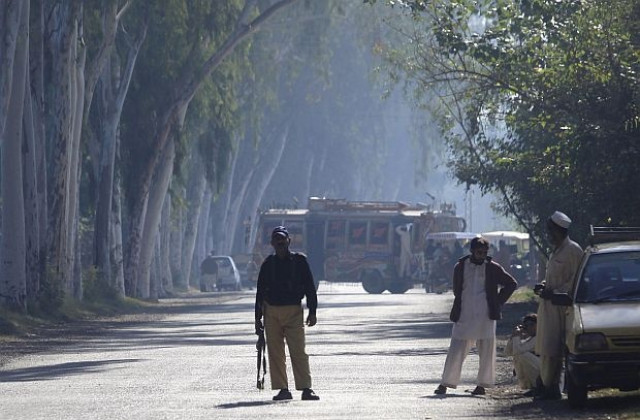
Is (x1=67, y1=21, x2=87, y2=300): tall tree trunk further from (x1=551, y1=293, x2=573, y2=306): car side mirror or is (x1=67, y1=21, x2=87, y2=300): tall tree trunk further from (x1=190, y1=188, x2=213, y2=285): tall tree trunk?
(x1=190, y1=188, x2=213, y2=285): tall tree trunk

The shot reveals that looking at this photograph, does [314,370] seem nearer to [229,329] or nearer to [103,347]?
[103,347]

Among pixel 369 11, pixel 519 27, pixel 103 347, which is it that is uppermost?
pixel 369 11

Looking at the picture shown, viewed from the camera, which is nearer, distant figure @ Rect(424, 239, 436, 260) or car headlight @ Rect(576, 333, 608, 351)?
car headlight @ Rect(576, 333, 608, 351)

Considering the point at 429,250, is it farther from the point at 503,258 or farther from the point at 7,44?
the point at 7,44

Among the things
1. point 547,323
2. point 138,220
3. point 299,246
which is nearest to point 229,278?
point 299,246

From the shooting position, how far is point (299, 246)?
6275cm

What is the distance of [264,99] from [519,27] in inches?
1337

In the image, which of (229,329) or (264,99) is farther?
(264,99)

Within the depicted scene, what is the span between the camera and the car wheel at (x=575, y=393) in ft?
49.5

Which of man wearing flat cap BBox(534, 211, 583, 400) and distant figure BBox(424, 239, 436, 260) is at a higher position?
distant figure BBox(424, 239, 436, 260)

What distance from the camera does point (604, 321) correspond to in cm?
1497

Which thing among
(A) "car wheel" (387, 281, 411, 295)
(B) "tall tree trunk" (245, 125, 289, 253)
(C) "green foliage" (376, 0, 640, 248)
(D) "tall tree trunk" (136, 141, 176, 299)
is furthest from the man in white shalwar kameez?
(B) "tall tree trunk" (245, 125, 289, 253)

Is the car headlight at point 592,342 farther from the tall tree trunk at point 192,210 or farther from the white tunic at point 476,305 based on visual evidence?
the tall tree trunk at point 192,210

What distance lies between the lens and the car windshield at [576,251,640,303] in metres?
15.8
